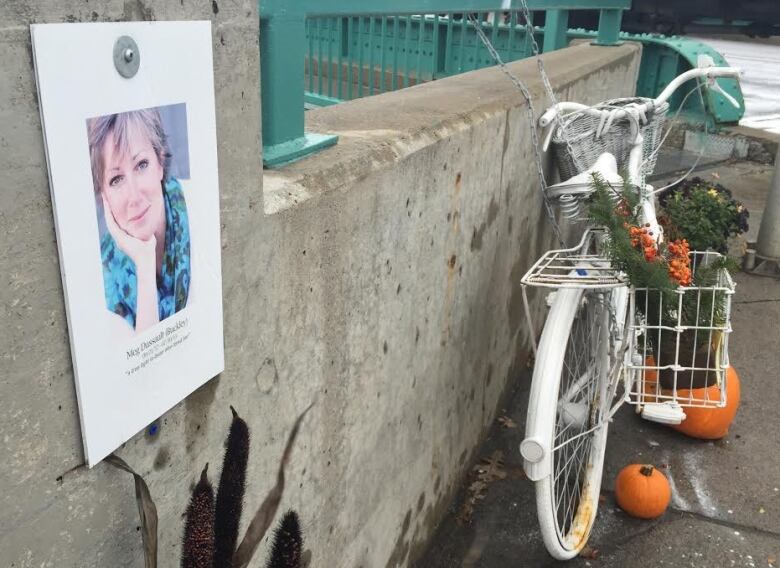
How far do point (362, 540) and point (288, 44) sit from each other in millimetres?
1479

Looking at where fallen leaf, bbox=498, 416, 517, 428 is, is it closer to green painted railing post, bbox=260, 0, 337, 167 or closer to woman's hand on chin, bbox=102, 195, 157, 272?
green painted railing post, bbox=260, 0, 337, 167

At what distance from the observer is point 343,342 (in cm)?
207

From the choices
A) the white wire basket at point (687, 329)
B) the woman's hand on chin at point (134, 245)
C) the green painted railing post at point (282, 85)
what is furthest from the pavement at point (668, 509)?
the woman's hand on chin at point (134, 245)

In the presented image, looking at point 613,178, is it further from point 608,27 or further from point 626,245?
point 608,27

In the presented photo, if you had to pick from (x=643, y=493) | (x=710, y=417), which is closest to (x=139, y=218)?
(x=643, y=493)

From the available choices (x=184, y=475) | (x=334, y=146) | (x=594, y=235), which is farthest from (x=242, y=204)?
(x=594, y=235)

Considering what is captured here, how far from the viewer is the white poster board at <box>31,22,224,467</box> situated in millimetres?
1070

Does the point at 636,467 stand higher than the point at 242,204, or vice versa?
the point at 242,204

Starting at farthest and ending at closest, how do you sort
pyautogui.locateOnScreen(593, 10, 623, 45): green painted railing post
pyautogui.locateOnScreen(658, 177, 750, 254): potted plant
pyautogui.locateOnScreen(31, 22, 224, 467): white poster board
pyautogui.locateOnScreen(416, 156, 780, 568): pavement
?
pyautogui.locateOnScreen(593, 10, 623, 45): green painted railing post
pyautogui.locateOnScreen(658, 177, 750, 254): potted plant
pyautogui.locateOnScreen(416, 156, 780, 568): pavement
pyautogui.locateOnScreen(31, 22, 224, 467): white poster board

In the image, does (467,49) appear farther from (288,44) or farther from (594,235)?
(288,44)

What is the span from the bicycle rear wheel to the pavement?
178mm

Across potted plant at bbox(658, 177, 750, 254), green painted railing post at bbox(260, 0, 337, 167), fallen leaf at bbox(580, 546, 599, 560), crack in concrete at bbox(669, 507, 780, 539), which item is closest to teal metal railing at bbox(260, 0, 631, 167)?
green painted railing post at bbox(260, 0, 337, 167)

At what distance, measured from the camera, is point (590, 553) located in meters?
3.13

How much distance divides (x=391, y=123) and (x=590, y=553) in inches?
74.9
